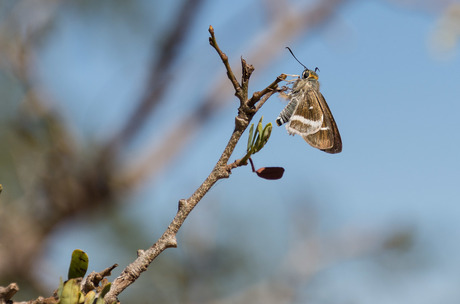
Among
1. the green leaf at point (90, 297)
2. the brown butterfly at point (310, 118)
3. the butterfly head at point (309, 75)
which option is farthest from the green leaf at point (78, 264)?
the butterfly head at point (309, 75)

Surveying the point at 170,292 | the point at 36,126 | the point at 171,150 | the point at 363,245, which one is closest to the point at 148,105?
the point at 171,150

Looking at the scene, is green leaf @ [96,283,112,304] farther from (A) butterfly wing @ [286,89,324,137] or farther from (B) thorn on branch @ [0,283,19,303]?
(A) butterfly wing @ [286,89,324,137]

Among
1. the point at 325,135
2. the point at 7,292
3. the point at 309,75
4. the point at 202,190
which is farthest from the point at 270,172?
the point at 309,75

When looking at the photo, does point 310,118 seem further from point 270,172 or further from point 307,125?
point 270,172

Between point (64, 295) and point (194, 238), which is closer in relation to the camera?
point (64, 295)

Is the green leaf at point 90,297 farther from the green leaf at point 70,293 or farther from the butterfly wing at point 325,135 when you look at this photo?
the butterfly wing at point 325,135

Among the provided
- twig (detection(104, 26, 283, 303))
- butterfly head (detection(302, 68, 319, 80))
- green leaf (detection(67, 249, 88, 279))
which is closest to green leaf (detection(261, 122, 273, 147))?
twig (detection(104, 26, 283, 303))

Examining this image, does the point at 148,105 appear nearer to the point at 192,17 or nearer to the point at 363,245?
the point at 192,17
